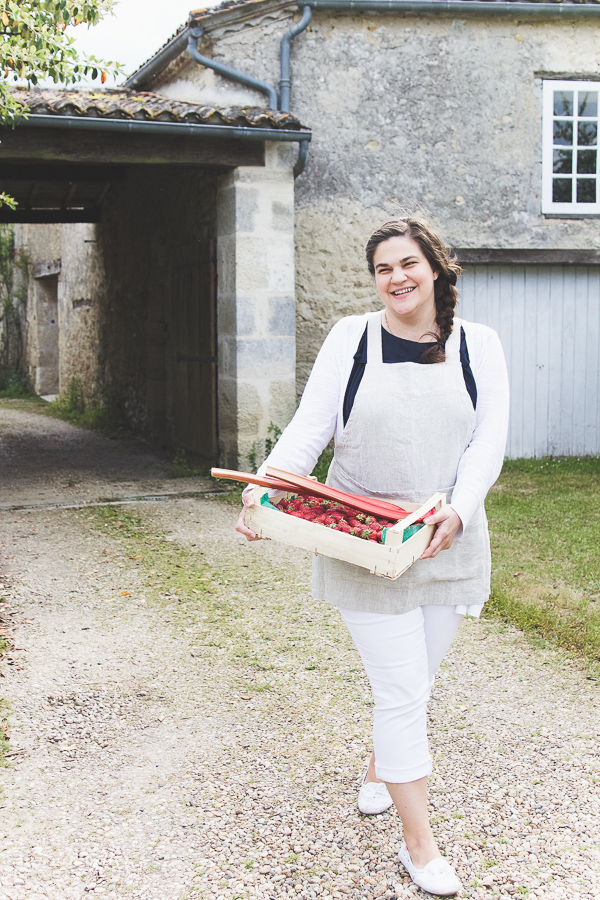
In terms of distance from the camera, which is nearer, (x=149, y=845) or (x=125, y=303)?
(x=149, y=845)

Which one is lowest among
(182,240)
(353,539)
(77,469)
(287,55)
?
(77,469)

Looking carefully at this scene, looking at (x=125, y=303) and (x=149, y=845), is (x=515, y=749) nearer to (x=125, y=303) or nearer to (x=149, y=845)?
(x=149, y=845)

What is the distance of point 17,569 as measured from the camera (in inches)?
209

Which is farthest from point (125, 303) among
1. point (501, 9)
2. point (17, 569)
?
point (17, 569)

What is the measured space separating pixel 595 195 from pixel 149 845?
807 centimetres

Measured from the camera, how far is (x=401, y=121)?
846 cm

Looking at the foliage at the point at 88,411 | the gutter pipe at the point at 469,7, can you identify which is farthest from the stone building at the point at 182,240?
the gutter pipe at the point at 469,7

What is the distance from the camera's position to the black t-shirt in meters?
2.31

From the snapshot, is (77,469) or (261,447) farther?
(77,469)

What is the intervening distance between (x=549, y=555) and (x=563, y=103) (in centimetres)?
533

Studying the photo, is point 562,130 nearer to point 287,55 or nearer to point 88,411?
point 287,55

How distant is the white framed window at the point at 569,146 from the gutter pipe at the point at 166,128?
2737mm

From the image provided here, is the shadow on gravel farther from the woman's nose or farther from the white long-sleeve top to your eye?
the woman's nose

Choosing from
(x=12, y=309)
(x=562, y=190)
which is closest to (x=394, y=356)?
(x=562, y=190)
